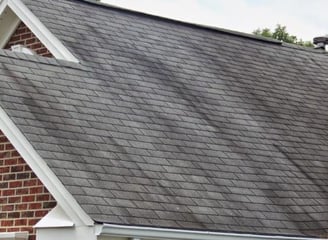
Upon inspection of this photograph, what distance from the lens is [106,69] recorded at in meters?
16.2

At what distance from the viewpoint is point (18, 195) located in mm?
12852

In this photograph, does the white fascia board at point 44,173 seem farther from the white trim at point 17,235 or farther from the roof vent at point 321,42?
the roof vent at point 321,42

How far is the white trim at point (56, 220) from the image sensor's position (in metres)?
11.8

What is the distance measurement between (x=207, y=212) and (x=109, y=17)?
22.0 ft

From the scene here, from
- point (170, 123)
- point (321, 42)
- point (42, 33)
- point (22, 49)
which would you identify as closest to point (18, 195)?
point (170, 123)

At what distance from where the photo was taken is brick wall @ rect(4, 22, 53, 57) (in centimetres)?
1650

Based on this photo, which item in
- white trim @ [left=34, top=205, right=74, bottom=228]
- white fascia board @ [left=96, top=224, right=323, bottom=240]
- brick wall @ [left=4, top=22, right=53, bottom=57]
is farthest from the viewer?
brick wall @ [left=4, top=22, right=53, bottom=57]

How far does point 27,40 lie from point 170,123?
334 centimetres

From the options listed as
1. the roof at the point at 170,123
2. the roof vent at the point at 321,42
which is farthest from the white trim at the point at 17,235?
the roof vent at the point at 321,42

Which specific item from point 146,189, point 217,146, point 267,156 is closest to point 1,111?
point 146,189

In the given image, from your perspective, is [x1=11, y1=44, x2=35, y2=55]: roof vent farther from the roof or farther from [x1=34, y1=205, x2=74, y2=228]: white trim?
[x1=34, y1=205, x2=74, y2=228]: white trim

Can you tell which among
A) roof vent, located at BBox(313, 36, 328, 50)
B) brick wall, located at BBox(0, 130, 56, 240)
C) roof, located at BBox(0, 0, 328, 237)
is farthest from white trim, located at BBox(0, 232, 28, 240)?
roof vent, located at BBox(313, 36, 328, 50)

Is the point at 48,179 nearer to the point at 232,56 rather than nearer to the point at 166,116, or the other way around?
the point at 166,116

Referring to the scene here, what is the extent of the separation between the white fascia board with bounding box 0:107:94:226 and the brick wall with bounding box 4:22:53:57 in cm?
379
